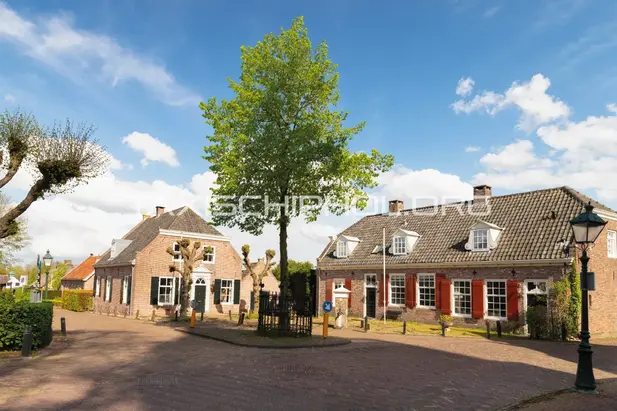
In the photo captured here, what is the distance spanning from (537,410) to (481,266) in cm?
1710

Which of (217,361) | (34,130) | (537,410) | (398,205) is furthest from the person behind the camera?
(398,205)

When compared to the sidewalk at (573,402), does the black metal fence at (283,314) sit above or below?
above

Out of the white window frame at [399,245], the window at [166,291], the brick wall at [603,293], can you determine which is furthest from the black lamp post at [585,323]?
the window at [166,291]

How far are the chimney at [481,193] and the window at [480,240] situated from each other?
12.6 ft

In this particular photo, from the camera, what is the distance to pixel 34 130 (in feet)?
49.1

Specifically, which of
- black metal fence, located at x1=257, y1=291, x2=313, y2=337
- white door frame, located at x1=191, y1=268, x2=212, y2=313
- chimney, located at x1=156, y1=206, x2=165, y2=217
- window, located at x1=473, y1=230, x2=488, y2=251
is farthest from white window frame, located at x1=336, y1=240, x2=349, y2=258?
chimney, located at x1=156, y1=206, x2=165, y2=217

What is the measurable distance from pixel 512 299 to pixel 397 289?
24.6 ft

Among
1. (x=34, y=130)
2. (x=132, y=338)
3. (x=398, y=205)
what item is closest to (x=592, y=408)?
(x=132, y=338)

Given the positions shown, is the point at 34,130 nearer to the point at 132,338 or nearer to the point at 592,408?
the point at 132,338

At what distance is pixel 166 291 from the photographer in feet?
108

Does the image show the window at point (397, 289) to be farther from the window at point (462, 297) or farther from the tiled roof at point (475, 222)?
the window at point (462, 297)

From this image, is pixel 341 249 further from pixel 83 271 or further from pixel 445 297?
pixel 83 271

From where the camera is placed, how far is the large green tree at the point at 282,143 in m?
18.5

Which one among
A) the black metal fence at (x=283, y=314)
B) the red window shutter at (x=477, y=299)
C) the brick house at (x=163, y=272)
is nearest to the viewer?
the black metal fence at (x=283, y=314)
